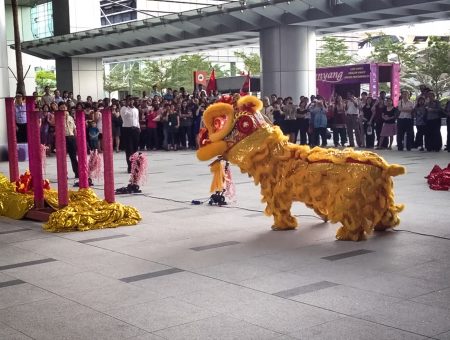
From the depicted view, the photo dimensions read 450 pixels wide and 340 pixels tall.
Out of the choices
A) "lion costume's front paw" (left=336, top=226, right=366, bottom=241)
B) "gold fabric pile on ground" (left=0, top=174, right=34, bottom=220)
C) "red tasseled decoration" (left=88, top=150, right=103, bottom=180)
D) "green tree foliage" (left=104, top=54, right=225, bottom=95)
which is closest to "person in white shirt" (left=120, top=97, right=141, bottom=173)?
"red tasseled decoration" (left=88, top=150, right=103, bottom=180)

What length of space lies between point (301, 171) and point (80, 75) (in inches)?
972

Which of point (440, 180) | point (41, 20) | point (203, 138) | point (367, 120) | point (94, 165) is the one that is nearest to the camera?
point (203, 138)

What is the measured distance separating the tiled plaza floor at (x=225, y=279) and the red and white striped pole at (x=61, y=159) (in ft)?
1.57

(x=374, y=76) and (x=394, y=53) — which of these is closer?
(x=374, y=76)

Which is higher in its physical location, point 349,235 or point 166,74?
point 166,74

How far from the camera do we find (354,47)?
213ft

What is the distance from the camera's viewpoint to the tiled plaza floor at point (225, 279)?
4.57 meters

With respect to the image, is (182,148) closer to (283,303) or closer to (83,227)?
(83,227)

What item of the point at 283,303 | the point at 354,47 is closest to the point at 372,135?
the point at 283,303

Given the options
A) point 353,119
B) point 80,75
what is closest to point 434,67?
point 80,75

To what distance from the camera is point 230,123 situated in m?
7.75

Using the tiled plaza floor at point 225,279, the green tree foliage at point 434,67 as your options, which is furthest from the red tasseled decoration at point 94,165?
the green tree foliage at point 434,67

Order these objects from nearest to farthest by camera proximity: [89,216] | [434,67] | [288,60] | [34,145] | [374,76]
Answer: [89,216], [34,145], [288,60], [374,76], [434,67]

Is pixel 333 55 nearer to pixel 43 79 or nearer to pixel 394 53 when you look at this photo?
pixel 394 53
